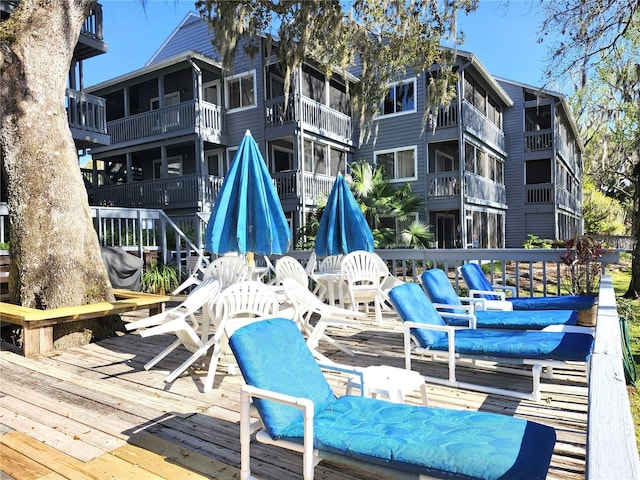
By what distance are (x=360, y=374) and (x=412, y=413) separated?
0.47m

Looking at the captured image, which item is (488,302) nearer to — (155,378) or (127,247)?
(155,378)

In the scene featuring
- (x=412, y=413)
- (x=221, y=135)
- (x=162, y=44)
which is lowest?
(x=412, y=413)

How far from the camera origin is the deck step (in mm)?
2500

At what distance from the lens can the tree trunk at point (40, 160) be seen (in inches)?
214

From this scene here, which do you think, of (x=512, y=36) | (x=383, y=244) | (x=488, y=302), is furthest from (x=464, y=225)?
(x=488, y=302)

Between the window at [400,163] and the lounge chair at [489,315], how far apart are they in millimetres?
12404

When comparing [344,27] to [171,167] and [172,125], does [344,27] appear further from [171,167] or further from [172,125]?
[171,167]

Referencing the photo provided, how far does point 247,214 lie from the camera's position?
5.52m

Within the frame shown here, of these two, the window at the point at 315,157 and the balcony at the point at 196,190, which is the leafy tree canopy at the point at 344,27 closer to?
the balcony at the point at 196,190

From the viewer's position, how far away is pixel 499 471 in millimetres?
1785

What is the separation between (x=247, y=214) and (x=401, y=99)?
13.6m

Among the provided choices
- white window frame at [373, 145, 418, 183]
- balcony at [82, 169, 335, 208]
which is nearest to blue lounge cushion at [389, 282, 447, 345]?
balcony at [82, 169, 335, 208]

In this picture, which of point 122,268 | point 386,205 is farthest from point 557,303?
point 386,205

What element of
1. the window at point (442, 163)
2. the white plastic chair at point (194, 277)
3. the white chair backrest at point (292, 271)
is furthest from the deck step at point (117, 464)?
the window at point (442, 163)
